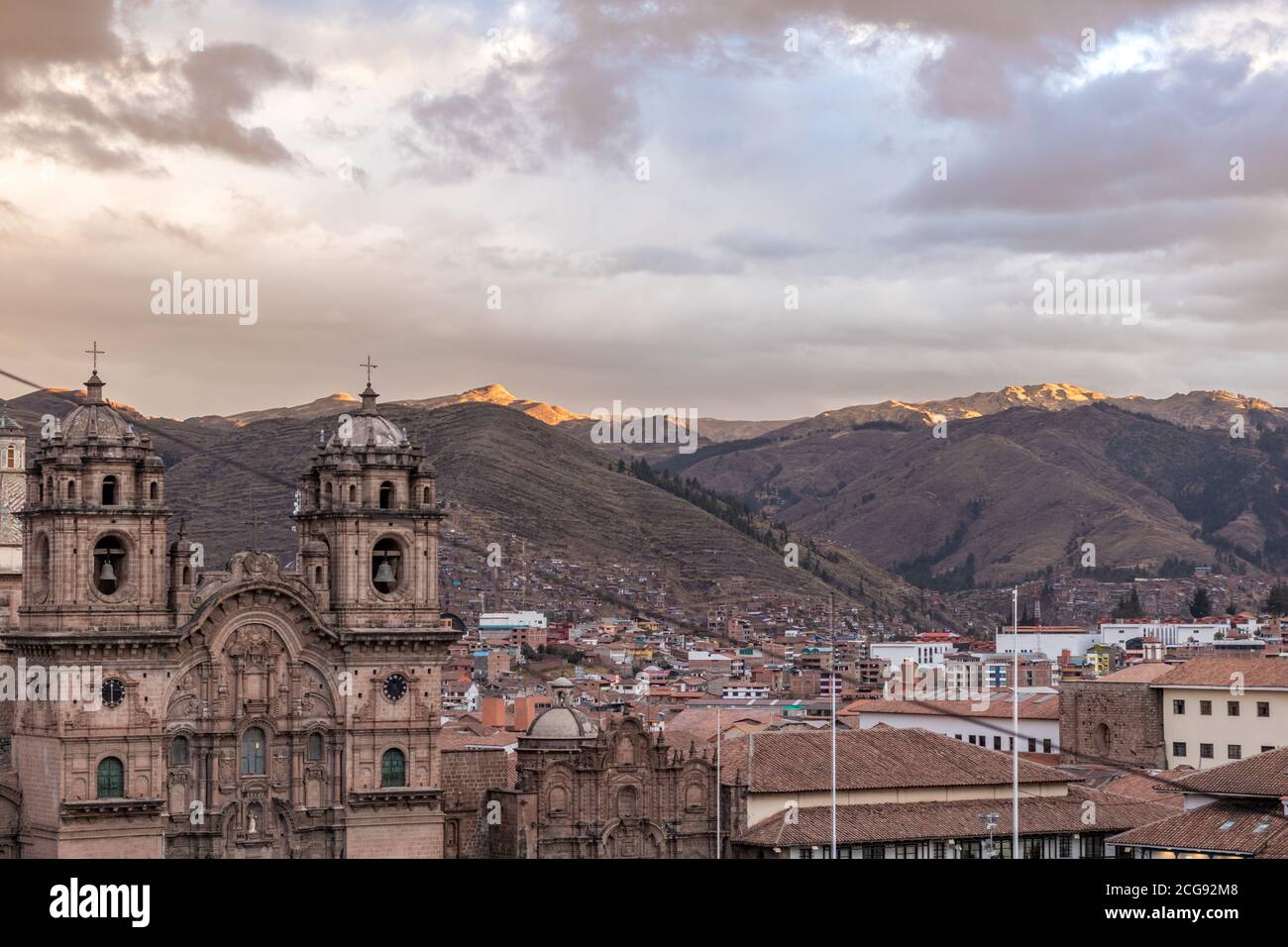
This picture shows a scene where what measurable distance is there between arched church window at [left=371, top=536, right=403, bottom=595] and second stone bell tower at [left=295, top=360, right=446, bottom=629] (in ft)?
0.10

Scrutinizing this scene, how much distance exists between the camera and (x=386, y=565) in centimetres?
6919

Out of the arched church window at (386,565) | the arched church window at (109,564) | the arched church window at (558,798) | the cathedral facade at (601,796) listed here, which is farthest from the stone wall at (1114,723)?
the arched church window at (109,564)

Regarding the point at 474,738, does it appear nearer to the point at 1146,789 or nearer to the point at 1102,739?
the point at 1146,789

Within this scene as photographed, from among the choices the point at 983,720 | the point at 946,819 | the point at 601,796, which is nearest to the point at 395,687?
the point at 601,796

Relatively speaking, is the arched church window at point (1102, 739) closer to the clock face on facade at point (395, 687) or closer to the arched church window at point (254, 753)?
the clock face on facade at point (395, 687)

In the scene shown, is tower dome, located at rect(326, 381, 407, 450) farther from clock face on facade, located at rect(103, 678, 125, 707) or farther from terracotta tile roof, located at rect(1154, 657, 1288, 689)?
terracotta tile roof, located at rect(1154, 657, 1288, 689)

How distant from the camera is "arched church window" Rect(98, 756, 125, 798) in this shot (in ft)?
207

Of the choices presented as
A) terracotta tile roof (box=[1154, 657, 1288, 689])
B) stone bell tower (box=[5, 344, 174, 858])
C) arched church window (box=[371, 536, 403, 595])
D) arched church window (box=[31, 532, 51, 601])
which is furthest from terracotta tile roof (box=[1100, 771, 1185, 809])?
arched church window (box=[31, 532, 51, 601])

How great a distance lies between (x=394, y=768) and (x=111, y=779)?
29.8 feet

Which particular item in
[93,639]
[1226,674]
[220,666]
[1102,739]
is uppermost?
[93,639]
